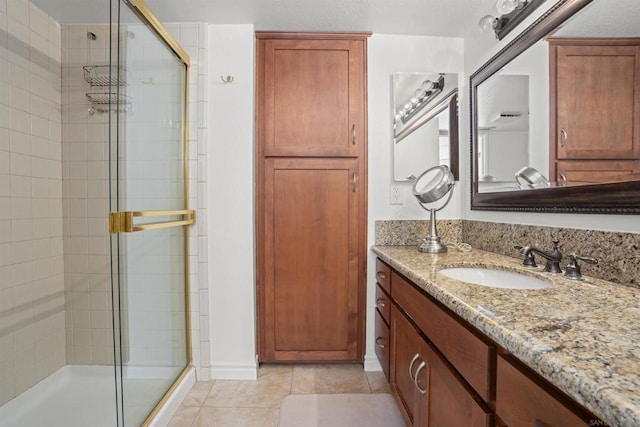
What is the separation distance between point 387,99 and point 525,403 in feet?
5.97

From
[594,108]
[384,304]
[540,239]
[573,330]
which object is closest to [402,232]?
[384,304]

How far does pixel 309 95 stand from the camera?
6.31 feet

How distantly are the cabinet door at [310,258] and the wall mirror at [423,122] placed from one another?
1.17ft

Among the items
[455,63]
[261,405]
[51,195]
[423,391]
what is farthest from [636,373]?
[51,195]

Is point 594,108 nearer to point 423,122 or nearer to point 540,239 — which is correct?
point 540,239

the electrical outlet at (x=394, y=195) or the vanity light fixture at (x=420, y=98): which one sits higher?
the vanity light fixture at (x=420, y=98)

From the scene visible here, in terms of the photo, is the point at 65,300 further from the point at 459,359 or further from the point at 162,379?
the point at 459,359

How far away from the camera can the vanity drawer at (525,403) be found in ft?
1.52

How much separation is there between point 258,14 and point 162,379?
2155 millimetres

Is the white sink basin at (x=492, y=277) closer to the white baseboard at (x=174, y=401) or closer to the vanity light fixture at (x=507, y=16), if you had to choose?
the vanity light fixture at (x=507, y=16)

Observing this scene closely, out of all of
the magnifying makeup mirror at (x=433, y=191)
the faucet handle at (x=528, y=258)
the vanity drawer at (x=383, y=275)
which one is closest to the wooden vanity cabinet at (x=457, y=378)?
the vanity drawer at (x=383, y=275)

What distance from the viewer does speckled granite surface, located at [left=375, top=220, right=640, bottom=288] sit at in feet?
3.05

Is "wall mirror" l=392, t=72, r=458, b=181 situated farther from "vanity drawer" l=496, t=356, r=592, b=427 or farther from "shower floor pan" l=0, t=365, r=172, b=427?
"shower floor pan" l=0, t=365, r=172, b=427

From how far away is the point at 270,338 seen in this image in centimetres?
193
